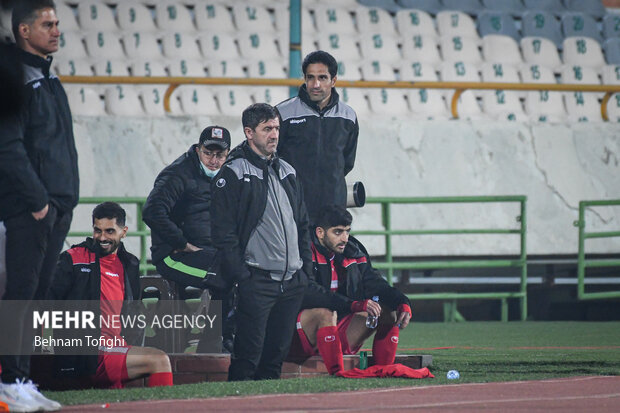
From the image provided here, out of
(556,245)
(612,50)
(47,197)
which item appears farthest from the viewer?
(612,50)

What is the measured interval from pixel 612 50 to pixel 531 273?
403 cm

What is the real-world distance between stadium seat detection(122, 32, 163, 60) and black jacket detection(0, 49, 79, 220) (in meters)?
9.18

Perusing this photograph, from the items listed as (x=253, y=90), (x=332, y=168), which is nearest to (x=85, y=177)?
(x=253, y=90)

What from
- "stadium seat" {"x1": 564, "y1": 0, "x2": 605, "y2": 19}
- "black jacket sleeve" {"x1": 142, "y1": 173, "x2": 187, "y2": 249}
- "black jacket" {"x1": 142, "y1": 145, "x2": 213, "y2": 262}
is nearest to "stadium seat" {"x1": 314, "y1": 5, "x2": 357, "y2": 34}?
"stadium seat" {"x1": 564, "y1": 0, "x2": 605, "y2": 19}

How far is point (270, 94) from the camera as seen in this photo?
1377 cm

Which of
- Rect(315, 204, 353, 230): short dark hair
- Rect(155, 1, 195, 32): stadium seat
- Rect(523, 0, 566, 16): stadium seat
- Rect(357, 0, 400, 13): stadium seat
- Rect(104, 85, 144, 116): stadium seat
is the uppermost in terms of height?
Rect(523, 0, 566, 16): stadium seat

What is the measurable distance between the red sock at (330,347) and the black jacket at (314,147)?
2.95 ft

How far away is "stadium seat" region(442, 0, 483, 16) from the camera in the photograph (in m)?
15.9

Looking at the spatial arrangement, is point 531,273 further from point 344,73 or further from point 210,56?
point 210,56

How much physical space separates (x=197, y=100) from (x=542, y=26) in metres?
5.39

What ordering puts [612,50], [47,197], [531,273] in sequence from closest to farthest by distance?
[47,197] < [531,273] < [612,50]

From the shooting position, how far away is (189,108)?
13586 mm

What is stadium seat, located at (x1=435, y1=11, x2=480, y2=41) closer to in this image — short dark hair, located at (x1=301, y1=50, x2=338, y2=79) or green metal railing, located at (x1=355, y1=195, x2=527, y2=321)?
green metal railing, located at (x1=355, y1=195, x2=527, y2=321)

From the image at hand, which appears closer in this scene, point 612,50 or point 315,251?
point 315,251
